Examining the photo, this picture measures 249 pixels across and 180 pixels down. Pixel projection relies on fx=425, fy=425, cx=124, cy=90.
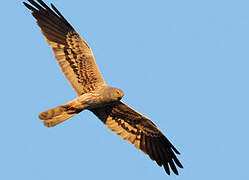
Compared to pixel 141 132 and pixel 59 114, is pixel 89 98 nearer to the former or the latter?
pixel 59 114

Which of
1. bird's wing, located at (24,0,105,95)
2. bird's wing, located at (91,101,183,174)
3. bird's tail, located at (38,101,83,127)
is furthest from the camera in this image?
bird's wing, located at (91,101,183,174)

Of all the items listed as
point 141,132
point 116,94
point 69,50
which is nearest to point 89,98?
point 116,94

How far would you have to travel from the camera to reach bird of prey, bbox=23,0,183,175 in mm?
10734

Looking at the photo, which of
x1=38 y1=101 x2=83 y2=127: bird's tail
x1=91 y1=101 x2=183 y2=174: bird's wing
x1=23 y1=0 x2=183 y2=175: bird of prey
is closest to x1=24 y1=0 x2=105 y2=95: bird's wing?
x1=23 y1=0 x2=183 y2=175: bird of prey

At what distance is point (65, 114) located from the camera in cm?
1076

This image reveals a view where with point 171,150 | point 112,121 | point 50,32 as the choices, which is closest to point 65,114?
point 112,121

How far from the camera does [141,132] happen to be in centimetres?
1166

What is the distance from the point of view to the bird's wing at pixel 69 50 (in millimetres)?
11055

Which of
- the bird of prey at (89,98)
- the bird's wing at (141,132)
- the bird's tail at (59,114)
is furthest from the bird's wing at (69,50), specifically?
the bird's wing at (141,132)

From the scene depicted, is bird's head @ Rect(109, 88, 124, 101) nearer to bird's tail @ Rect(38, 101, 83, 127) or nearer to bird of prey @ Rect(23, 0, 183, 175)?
bird of prey @ Rect(23, 0, 183, 175)

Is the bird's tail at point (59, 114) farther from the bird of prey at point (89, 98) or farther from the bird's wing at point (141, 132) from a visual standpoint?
the bird's wing at point (141, 132)

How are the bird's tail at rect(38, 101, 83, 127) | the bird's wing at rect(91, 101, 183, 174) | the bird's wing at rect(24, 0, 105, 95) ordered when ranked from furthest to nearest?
the bird's wing at rect(91, 101, 183, 174) < the bird's wing at rect(24, 0, 105, 95) < the bird's tail at rect(38, 101, 83, 127)

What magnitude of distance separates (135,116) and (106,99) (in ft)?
3.52

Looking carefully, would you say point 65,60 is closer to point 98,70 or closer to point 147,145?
point 98,70
